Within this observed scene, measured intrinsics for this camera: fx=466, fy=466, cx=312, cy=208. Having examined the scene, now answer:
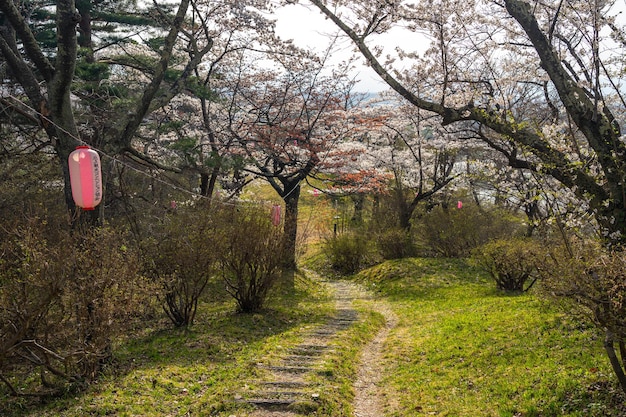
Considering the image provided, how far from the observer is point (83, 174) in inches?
212

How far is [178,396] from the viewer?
17.7 feet

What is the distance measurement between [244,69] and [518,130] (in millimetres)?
9952

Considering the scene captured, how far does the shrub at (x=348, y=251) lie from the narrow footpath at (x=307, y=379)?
8273 millimetres

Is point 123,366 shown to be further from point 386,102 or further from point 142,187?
point 386,102

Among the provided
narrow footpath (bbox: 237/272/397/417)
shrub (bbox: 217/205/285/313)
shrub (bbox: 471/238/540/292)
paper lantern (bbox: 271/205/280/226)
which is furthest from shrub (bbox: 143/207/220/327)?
shrub (bbox: 471/238/540/292)

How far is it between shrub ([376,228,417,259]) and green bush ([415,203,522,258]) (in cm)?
76

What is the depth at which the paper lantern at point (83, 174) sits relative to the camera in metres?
5.36

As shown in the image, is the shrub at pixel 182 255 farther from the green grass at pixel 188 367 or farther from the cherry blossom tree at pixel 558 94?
the cherry blossom tree at pixel 558 94

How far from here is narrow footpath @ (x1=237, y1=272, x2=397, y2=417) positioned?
17.0 feet

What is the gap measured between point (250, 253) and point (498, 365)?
4620 millimetres

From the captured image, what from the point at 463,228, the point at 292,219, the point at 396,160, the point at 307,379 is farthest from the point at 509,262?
the point at 396,160

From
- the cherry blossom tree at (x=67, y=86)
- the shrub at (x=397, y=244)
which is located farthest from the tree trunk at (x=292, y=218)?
the cherry blossom tree at (x=67, y=86)

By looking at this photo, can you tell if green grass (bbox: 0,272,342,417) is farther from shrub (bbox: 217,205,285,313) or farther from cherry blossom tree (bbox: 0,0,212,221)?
cherry blossom tree (bbox: 0,0,212,221)

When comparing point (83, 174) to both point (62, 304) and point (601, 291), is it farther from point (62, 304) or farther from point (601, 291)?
point (601, 291)
